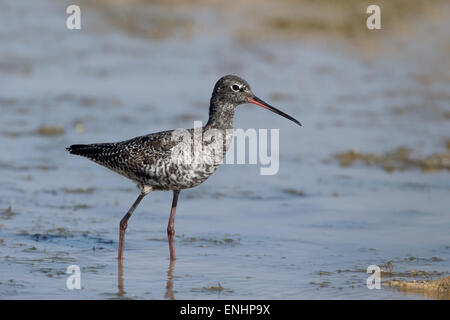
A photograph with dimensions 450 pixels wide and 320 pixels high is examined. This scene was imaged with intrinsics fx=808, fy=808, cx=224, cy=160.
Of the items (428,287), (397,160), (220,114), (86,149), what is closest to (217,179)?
(397,160)

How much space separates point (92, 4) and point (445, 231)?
16.2 metres

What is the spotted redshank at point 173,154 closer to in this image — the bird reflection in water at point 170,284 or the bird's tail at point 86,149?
the bird's tail at point 86,149

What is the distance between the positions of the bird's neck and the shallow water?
1371 mm

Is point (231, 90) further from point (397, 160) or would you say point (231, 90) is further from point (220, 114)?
point (397, 160)

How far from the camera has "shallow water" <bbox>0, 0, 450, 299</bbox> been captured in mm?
8133

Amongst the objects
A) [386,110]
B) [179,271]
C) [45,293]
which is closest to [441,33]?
[386,110]

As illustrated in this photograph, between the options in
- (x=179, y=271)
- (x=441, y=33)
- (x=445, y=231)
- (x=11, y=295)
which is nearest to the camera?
(x=11, y=295)

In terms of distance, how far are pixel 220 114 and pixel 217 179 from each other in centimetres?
333

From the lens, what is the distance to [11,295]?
7.17 metres

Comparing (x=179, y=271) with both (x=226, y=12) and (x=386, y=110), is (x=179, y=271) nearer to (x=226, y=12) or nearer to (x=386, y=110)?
(x=386, y=110)

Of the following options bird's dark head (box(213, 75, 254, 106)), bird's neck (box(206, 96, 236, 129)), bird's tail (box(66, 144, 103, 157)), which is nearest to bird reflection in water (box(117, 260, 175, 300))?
bird's tail (box(66, 144, 103, 157))

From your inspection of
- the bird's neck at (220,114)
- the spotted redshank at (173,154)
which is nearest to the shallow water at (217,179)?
the spotted redshank at (173,154)

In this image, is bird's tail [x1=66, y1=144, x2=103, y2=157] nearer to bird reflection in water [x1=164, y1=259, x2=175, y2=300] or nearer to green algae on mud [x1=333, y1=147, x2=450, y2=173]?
bird reflection in water [x1=164, y1=259, x2=175, y2=300]

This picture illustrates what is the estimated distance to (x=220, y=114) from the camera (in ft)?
28.9
